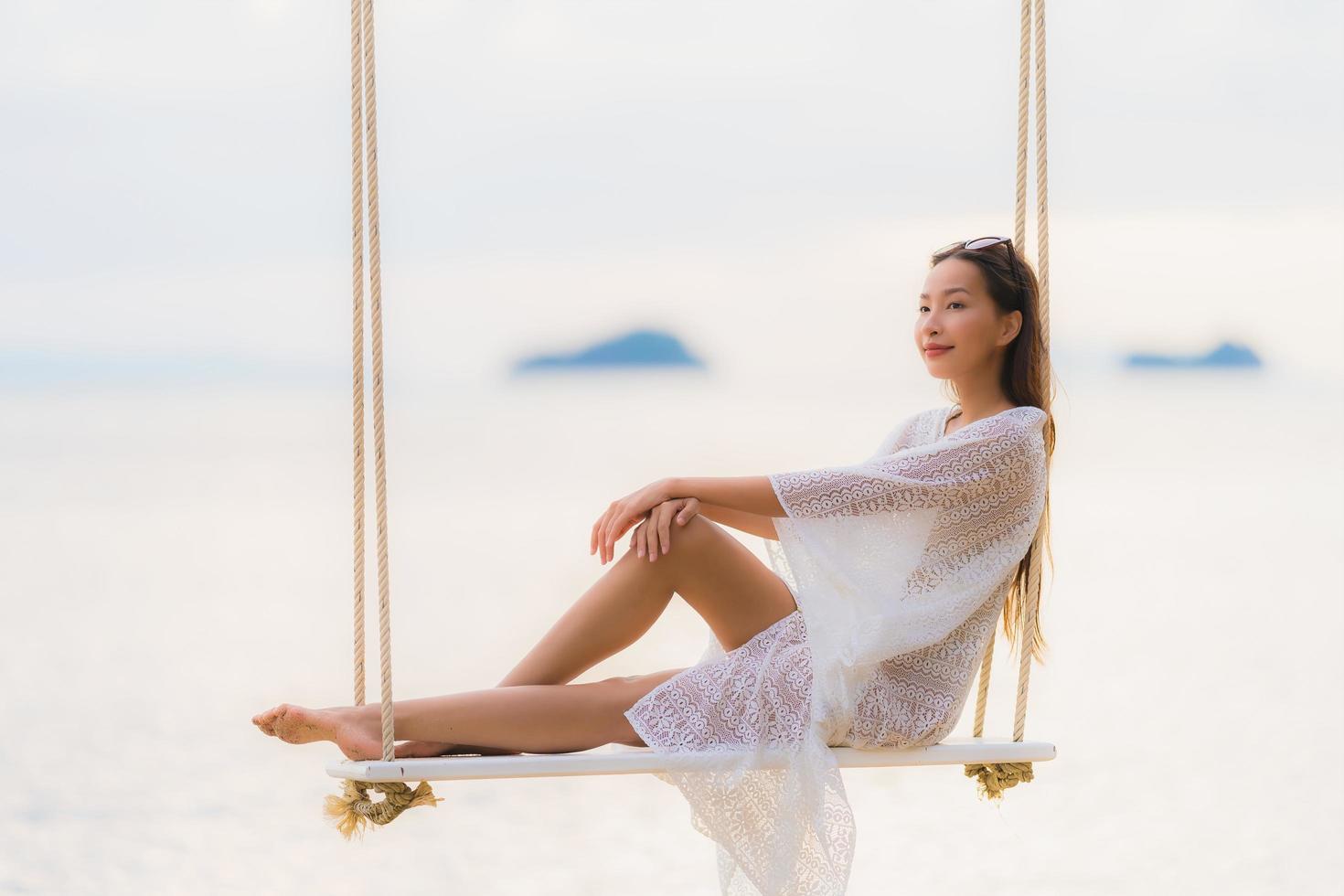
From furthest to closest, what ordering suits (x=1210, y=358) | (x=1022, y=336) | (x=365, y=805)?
1. (x=1210, y=358)
2. (x=1022, y=336)
3. (x=365, y=805)

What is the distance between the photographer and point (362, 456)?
183 cm

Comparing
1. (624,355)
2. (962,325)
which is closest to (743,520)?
(962,325)

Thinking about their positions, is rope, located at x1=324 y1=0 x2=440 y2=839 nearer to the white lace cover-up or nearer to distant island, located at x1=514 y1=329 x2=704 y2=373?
the white lace cover-up

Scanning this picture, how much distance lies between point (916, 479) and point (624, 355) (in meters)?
10.8

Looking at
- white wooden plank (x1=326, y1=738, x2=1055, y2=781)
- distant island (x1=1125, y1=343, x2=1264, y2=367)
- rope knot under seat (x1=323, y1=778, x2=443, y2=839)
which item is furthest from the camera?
distant island (x1=1125, y1=343, x2=1264, y2=367)

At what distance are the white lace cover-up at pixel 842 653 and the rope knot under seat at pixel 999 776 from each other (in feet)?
0.37

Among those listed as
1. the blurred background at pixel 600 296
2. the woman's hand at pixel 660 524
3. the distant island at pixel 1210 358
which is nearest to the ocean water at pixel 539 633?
Answer: the blurred background at pixel 600 296

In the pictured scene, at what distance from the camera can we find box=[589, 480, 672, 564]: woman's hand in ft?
5.75

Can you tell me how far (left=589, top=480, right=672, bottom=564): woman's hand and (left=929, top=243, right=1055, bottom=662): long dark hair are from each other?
0.51m

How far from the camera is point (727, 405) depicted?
1207 cm

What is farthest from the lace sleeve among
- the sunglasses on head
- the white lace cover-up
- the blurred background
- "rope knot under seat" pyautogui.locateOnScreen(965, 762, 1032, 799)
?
the blurred background

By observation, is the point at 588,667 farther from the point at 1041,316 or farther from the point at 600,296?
the point at 600,296

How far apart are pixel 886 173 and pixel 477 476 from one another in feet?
11.8

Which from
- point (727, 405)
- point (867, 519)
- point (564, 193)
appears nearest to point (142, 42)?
point (564, 193)
